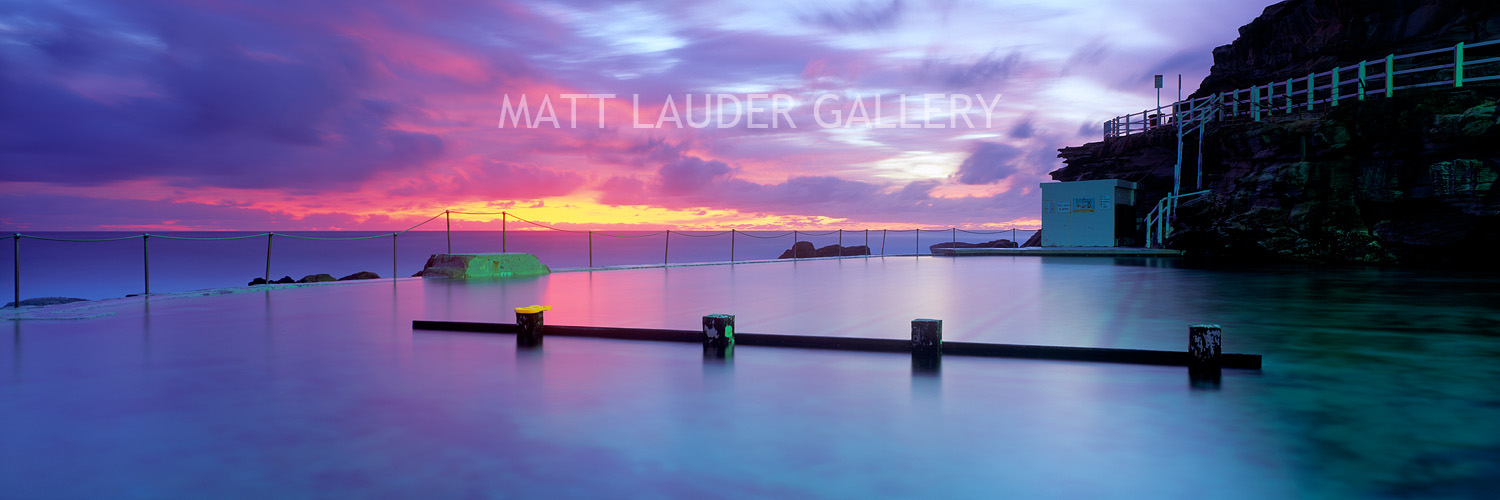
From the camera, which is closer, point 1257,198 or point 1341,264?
point 1341,264

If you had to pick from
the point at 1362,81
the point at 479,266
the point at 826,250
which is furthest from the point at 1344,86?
the point at 479,266

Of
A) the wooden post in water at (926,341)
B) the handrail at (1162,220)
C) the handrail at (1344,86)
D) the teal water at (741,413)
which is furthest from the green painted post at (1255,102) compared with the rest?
the wooden post in water at (926,341)

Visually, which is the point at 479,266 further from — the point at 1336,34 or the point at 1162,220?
the point at 1336,34

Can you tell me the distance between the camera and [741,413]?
421 centimetres

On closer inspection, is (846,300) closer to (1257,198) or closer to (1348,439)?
(1348,439)

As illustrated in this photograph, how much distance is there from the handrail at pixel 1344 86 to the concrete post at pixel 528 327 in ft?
70.9

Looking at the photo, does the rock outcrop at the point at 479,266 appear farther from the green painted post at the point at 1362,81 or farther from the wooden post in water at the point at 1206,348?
the green painted post at the point at 1362,81

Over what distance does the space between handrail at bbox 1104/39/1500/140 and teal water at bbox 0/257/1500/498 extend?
16.9 metres

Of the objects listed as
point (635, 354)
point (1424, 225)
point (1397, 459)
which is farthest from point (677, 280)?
point (1424, 225)

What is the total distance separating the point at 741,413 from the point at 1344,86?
117 ft

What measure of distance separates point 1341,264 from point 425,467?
935 inches

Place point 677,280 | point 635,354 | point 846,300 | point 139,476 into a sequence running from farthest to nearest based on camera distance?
point 677,280 < point 846,300 < point 635,354 < point 139,476

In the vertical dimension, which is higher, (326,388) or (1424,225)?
(1424,225)

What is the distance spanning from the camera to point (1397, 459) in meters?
3.34
